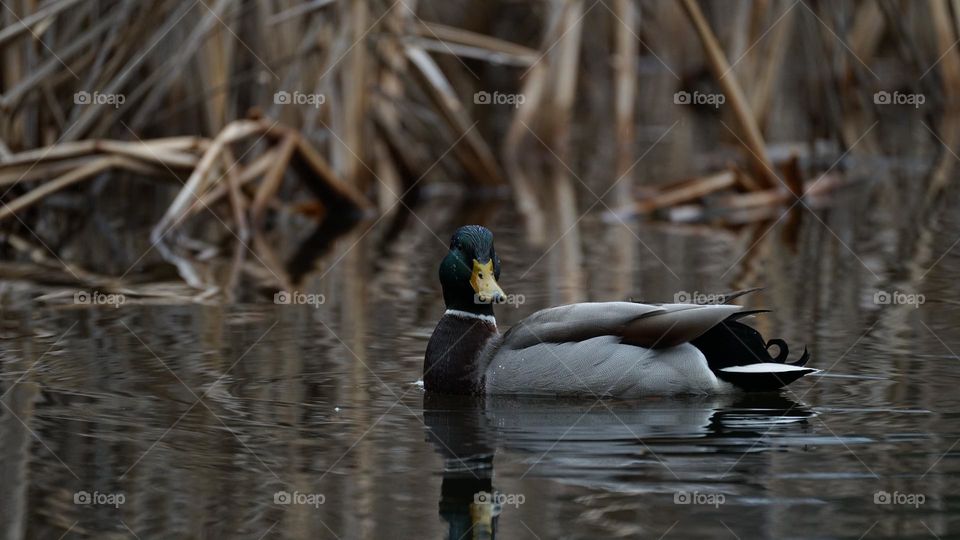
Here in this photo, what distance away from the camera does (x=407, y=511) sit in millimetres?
4574

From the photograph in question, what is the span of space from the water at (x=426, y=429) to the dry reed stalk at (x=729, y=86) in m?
1.92

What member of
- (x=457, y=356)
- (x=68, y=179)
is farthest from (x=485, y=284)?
(x=68, y=179)

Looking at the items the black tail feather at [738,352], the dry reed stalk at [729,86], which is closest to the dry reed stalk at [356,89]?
the dry reed stalk at [729,86]

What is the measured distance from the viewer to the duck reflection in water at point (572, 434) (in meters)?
4.80

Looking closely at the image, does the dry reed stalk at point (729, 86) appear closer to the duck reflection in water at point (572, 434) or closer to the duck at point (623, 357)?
the duck at point (623, 357)

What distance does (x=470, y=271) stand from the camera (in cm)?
649

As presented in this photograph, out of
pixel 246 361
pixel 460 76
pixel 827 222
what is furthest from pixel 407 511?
pixel 460 76

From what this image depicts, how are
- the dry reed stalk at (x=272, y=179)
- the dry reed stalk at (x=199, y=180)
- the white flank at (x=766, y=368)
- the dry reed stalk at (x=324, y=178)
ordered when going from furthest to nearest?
1. the dry reed stalk at (x=324, y=178)
2. the dry reed stalk at (x=272, y=179)
3. the dry reed stalk at (x=199, y=180)
4. the white flank at (x=766, y=368)

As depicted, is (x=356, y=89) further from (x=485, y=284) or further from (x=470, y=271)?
(x=485, y=284)

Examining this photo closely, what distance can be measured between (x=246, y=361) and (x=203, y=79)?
5561 mm

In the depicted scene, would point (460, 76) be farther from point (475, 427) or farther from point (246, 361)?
point (475, 427)

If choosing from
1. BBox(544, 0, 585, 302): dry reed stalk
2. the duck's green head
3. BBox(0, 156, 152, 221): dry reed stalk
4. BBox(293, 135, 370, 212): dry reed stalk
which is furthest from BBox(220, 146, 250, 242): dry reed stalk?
the duck's green head

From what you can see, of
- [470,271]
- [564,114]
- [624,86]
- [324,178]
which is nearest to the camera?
[470,271]

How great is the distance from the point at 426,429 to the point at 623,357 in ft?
2.86
